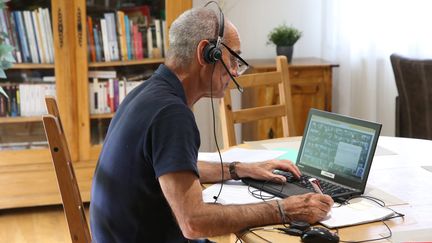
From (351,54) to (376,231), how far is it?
8.44ft

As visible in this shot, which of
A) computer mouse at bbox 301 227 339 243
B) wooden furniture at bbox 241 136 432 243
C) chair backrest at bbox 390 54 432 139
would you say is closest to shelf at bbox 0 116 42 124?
wooden furniture at bbox 241 136 432 243

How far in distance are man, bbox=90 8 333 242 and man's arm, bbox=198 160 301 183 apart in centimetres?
29

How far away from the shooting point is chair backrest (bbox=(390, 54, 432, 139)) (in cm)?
335

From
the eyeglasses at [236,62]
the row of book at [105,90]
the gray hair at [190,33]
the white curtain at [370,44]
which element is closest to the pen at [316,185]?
the eyeglasses at [236,62]

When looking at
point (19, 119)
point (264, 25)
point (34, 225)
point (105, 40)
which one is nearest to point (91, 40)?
point (105, 40)

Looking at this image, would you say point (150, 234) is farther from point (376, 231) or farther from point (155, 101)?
point (376, 231)

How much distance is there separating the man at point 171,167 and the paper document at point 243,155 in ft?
1.45

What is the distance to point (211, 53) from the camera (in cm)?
154

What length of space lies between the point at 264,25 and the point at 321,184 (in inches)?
90.7

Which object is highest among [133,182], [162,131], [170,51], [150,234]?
[170,51]

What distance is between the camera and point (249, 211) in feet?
4.81

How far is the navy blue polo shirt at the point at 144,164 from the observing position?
1.40 m

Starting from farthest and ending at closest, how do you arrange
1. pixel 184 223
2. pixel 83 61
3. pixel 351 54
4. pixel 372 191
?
pixel 351 54 → pixel 83 61 → pixel 372 191 → pixel 184 223

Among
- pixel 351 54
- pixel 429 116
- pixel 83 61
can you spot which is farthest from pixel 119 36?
pixel 429 116
